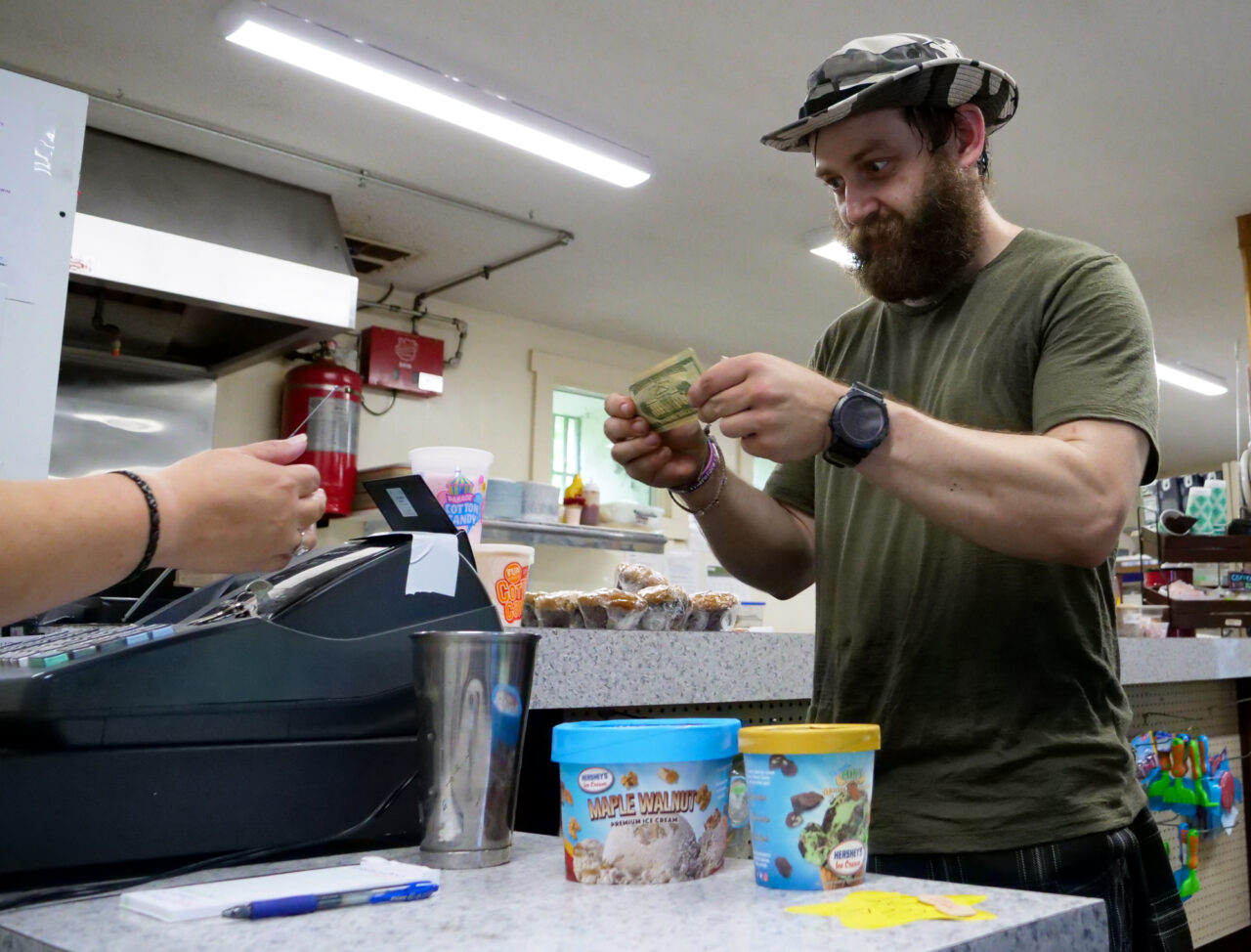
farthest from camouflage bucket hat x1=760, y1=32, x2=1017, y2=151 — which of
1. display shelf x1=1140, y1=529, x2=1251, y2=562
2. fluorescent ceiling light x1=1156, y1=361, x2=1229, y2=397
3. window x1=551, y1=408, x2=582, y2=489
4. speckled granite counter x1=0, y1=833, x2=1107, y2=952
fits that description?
fluorescent ceiling light x1=1156, y1=361, x2=1229, y2=397

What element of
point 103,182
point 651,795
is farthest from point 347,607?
point 103,182

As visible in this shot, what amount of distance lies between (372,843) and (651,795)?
0.30m

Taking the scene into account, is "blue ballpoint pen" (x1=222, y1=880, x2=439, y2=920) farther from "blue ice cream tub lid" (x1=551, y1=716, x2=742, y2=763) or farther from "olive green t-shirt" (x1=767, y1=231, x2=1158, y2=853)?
"olive green t-shirt" (x1=767, y1=231, x2=1158, y2=853)

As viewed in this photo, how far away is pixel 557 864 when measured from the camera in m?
0.92

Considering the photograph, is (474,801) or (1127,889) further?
(1127,889)

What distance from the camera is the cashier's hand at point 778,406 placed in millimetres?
1176

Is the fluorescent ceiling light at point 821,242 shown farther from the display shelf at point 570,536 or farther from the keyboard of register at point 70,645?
the keyboard of register at point 70,645

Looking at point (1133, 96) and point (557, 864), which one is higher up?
point (1133, 96)

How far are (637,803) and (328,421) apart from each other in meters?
4.59

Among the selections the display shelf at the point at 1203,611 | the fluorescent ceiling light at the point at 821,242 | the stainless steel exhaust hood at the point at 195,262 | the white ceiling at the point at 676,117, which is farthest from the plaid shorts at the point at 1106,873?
the fluorescent ceiling light at the point at 821,242

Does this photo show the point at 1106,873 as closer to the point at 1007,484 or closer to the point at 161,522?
the point at 1007,484

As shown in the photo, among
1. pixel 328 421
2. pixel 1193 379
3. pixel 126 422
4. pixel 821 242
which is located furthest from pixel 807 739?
pixel 1193 379

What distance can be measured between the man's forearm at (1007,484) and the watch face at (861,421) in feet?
0.06

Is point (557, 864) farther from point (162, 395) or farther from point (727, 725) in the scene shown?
point (162, 395)
